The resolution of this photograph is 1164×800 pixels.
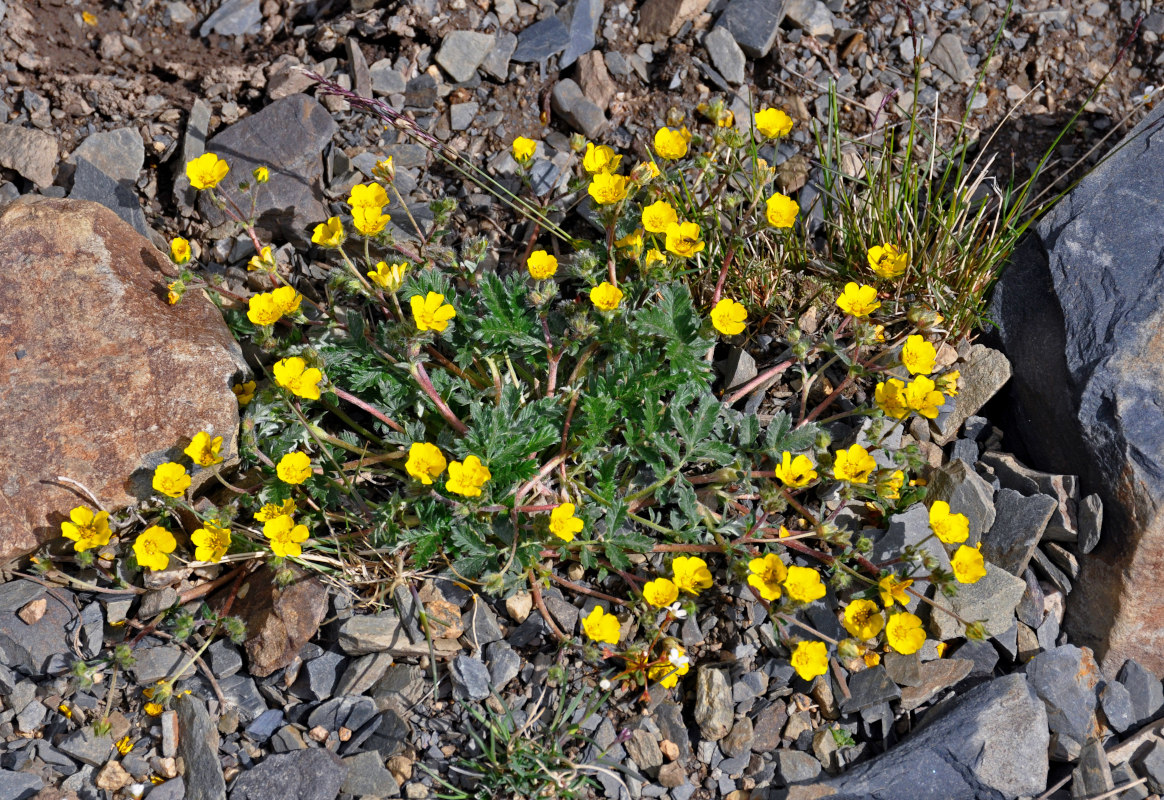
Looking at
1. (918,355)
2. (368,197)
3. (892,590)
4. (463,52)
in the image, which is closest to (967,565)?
(892,590)

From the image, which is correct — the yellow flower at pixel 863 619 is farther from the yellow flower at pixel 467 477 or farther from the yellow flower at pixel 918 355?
the yellow flower at pixel 467 477

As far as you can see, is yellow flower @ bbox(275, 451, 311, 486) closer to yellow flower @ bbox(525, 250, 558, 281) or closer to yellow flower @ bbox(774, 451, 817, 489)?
yellow flower @ bbox(525, 250, 558, 281)

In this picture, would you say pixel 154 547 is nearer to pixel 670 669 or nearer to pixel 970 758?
pixel 670 669

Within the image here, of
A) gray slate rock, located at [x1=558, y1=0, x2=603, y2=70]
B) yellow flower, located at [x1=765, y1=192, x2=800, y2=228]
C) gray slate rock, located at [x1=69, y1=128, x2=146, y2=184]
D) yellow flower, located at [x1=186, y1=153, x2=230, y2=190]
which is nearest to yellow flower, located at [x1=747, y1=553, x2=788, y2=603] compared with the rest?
yellow flower, located at [x1=765, y1=192, x2=800, y2=228]

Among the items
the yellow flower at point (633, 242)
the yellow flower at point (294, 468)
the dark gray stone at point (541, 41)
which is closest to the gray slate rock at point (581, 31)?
the dark gray stone at point (541, 41)

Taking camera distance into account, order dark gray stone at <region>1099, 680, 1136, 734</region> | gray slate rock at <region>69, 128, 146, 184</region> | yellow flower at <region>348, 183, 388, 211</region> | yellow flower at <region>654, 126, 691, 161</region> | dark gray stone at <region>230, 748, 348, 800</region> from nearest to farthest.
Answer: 1. dark gray stone at <region>230, 748, 348, 800</region>
2. dark gray stone at <region>1099, 680, 1136, 734</region>
3. yellow flower at <region>348, 183, 388, 211</region>
4. yellow flower at <region>654, 126, 691, 161</region>
5. gray slate rock at <region>69, 128, 146, 184</region>
